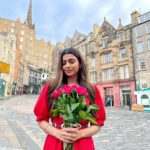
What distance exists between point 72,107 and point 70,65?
2.15 feet

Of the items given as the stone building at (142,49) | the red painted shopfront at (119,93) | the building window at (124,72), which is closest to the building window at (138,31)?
the stone building at (142,49)

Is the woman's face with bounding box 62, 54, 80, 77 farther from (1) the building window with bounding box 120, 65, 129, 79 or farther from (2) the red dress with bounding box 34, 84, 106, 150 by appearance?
(1) the building window with bounding box 120, 65, 129, 79

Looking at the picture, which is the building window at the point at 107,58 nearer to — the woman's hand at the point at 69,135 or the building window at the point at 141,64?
the building window at the point at 141,64

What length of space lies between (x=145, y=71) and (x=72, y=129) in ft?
Result: 84.0

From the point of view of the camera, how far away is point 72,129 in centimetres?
178

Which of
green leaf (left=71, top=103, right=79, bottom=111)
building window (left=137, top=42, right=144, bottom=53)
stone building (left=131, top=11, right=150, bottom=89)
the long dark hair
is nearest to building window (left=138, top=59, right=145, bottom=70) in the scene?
stone building (left=131, top=11, right=150, bottom=89)

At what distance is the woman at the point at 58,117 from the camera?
1.88m

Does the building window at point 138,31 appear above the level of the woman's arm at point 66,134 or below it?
above

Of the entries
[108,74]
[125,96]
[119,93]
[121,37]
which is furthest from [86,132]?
[121,37]

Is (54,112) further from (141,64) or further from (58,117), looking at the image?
(141,64)

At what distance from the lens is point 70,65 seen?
7.32 ft

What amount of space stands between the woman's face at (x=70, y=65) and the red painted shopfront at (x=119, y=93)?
81.9 ft

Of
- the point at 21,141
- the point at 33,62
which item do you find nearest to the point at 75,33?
the point at 21,141

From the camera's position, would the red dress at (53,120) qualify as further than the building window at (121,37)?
No
